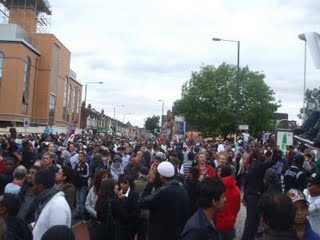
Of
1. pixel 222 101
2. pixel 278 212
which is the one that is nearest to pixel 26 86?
pixel 222 101

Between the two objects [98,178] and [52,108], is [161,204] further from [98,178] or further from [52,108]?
[52,108]

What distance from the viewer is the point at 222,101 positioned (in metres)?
54.1

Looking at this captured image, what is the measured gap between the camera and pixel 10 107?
63.2 meters

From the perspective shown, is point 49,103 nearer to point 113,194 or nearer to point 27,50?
point 27,50

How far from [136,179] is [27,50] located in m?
61.7

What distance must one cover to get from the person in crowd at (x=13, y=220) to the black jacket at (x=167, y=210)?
68.7 inches

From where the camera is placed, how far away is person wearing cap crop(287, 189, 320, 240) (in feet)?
13.3

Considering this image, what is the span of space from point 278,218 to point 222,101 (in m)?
51.1

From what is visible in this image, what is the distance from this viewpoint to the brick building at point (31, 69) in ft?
209

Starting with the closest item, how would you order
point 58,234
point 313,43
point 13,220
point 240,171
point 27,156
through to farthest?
point 58,234
point 13,220
point 313,43
point 27,156
point 240,171

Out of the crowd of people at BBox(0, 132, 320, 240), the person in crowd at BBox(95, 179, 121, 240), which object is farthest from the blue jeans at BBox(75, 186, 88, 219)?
the person in crowd at BBox(95, 179, 121, 240)

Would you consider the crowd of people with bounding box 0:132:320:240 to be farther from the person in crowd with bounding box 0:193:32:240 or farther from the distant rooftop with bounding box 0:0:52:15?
the distant rooftop with bounding box 0:0:52:15

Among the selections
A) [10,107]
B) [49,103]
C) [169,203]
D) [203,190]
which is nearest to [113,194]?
[169,203]

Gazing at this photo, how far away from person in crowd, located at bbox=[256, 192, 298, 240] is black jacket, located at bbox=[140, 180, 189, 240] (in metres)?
2.50
